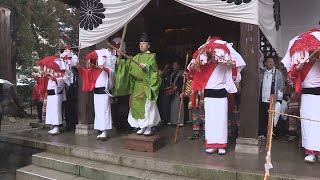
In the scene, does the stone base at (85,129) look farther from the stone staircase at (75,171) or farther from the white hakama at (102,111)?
the stone staircase at (75,171)

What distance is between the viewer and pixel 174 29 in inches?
416

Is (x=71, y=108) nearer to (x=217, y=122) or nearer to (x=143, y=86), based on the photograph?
(x=143, y=86)

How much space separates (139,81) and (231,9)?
7.17 ft

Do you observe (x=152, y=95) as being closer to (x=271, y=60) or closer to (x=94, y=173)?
(x=94, y=173)

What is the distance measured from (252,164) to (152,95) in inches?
89.7

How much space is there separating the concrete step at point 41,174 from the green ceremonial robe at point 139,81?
1.67 metres

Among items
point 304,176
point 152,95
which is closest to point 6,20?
point 152,95

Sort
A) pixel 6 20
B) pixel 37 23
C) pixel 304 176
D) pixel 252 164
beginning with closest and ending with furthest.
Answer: pixel 304 176
pixel 252 164
pixel 6 20
pixel 37 23

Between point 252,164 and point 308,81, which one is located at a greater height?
point 308,81

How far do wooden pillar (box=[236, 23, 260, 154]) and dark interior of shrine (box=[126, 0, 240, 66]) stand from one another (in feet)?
12.6

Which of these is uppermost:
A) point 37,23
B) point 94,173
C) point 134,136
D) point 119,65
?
point 37,23

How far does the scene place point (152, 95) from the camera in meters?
6.39

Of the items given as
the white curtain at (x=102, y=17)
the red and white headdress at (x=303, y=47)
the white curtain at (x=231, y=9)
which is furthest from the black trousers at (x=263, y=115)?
the white curtain at (x=102, y=17)

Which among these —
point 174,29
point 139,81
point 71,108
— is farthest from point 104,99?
point 174,29
